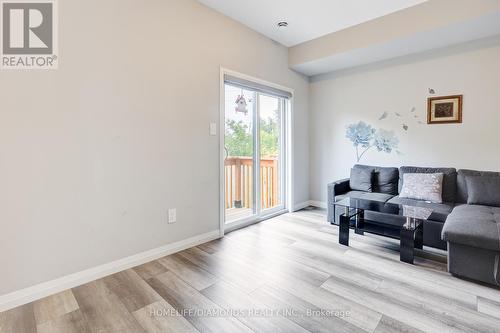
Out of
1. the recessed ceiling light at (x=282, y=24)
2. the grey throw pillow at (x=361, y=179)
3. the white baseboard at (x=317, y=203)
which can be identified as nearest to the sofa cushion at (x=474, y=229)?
the grey throw pillow at (x=361, y=179)

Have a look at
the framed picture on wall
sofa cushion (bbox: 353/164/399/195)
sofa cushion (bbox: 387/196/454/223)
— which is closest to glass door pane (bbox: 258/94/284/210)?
sofa cushion (bbox: 353/164/399/195)

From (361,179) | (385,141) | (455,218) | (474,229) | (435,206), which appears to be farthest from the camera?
(385,141)

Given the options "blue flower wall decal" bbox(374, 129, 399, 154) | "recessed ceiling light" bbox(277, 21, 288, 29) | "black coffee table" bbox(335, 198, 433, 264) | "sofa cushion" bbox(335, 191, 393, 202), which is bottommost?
"black coffee table" bbox(335, 198, 433, 264)

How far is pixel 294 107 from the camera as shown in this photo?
3955 millimetres

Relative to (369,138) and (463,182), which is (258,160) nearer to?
(369,138)

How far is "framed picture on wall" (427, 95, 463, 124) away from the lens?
9.87ft

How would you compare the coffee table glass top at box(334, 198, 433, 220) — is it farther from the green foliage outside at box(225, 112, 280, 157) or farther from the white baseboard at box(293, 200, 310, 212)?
the green foliage outside at box(225, 112, 280, 157)

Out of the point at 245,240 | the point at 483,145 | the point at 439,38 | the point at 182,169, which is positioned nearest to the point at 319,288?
the point at 245,240

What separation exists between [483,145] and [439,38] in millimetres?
1351

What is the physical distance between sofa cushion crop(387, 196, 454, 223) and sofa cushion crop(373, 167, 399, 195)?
283 mm

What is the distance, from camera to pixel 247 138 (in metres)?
3.38

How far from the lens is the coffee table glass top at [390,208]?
2.40 meters

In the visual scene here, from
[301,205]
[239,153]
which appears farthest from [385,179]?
[239,153]

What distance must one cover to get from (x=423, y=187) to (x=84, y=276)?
11.6 feet
